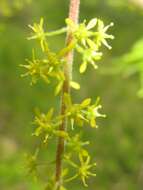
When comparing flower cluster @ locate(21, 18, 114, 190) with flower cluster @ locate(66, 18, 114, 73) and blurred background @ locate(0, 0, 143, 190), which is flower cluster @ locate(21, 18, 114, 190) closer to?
flower cluster @ locate(66, 18, 114, 73)

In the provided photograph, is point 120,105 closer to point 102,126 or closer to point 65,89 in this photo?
point 102,126

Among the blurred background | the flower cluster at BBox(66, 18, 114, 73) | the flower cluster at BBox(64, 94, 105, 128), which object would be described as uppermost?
the blurred background

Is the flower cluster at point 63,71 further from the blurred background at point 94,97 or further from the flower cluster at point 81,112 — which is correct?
the blurred background at point 94,97

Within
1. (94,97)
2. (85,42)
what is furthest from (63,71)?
(94,97)

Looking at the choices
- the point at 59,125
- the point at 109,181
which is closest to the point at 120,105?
the point at 109,181

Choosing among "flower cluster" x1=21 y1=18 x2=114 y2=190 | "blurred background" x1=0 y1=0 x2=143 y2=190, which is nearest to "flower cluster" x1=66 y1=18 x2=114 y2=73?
"flower cluster" x1=21 y1=18 x2=114 y2=190

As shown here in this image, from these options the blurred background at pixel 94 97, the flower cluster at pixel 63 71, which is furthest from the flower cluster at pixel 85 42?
the blurred background at pixel 94 97

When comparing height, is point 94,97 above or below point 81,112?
above

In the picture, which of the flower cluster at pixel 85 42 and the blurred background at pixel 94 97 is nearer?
the flower cluster at pixel 85 42

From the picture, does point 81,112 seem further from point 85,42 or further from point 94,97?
point 94,97
